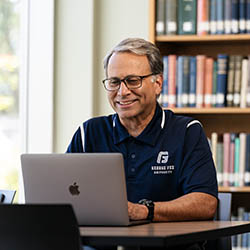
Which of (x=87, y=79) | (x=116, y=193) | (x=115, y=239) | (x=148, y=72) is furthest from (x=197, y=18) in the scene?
(x=115, y=239)

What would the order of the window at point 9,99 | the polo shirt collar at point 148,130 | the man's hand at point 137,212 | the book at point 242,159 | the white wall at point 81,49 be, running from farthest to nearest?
the window at point 9,99, the white wall at point 81,49, the book at point 242,159, the polo shirt collar at point 148,130, the man's hand at point 137,212

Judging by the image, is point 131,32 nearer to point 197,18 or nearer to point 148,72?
point 197,18

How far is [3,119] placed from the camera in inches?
155

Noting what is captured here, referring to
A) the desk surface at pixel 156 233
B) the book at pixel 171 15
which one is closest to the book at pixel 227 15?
the book at pixel 171 15

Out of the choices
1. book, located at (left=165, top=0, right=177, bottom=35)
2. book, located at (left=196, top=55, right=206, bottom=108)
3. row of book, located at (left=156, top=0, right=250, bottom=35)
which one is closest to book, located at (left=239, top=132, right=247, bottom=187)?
book, located at (left=196, top=55, right=206, bottom=108)

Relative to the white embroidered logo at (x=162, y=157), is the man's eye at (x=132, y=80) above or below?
above

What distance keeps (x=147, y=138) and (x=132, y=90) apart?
0.65ft

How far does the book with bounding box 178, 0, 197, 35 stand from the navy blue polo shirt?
3.46 ft

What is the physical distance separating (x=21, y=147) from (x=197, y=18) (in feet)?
4.21

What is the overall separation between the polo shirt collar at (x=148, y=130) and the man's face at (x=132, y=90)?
0.04 metres

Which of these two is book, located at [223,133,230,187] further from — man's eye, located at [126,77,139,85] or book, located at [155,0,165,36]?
man's eye, located at [126,77,139,85]

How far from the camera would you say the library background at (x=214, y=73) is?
3.46m

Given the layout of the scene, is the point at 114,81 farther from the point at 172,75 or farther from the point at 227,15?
the point at 227,15

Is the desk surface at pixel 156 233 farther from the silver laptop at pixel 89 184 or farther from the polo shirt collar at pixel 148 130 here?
the polo shirt collar at pixel 148 130
